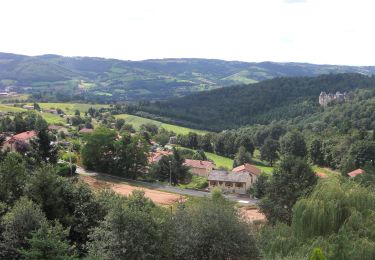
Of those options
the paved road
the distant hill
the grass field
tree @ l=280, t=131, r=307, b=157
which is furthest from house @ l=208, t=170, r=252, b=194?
the distant hill

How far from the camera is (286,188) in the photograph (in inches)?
1389

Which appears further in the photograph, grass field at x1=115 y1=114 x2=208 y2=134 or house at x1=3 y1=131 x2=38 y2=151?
grass field at x1=115 y1=114 x2=208 y2=134

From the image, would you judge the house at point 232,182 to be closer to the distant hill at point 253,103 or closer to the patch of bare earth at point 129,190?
the patch of bare earth at point 129,190

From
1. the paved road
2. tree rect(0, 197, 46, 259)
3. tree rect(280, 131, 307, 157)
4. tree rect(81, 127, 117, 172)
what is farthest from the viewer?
tree rect(280, 131, 307, 157)

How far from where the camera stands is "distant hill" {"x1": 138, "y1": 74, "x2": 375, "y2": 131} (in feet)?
494

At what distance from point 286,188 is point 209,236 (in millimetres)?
17876

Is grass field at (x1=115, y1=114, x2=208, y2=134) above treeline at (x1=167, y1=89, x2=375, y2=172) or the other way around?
the other way around

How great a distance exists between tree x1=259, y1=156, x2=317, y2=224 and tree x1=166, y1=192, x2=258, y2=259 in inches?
573

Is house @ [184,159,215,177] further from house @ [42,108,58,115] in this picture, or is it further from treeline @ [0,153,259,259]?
house @ [42,108,58,115]

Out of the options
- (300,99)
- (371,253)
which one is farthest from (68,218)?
(300,99)

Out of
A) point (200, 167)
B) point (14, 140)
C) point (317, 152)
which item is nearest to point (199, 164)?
point (200, 167)

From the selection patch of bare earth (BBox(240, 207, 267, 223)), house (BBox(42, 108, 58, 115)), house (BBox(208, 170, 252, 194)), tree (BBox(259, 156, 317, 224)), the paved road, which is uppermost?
tree (BBox(259, 156, 317, 224))

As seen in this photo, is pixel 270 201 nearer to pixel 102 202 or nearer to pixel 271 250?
pixel 271 250

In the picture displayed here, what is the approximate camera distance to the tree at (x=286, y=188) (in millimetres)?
34031
